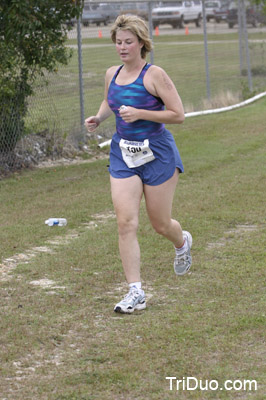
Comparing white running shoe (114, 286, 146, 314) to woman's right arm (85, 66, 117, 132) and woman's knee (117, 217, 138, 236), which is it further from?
woman's right arm (85, 66, 117, 132)

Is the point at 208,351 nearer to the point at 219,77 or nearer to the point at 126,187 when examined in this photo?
the point at 126,187

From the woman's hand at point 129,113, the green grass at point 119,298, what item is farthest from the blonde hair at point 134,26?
the green grass at point 119,298

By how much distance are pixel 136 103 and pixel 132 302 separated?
1422 millimetres

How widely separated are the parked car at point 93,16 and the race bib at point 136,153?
8128 mm

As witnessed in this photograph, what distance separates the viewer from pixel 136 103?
534cm

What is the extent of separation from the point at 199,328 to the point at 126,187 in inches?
45.2

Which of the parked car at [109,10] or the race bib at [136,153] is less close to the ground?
the parked car at [109,10]

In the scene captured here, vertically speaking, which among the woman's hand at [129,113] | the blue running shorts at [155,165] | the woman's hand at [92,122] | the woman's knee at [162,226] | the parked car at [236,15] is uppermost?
the parked car at [236,15]

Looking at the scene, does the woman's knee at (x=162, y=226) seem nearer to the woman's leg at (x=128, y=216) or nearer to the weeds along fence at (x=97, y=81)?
the woman's leg at (x=128, y=216)

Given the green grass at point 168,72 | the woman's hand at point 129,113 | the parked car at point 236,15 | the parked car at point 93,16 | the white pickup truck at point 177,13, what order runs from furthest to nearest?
the parked car at point 236,15, the white pickup truck at point 177,13, the parked car at point 93,16, the green grass at point 168,72, the woman's hand at point 129,113

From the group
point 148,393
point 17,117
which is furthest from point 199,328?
point 17,117

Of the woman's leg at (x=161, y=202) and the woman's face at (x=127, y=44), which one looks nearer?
the woman's face at (x=127, y=44)

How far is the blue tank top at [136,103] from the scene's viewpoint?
5336mm

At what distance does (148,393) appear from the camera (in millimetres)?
4062
